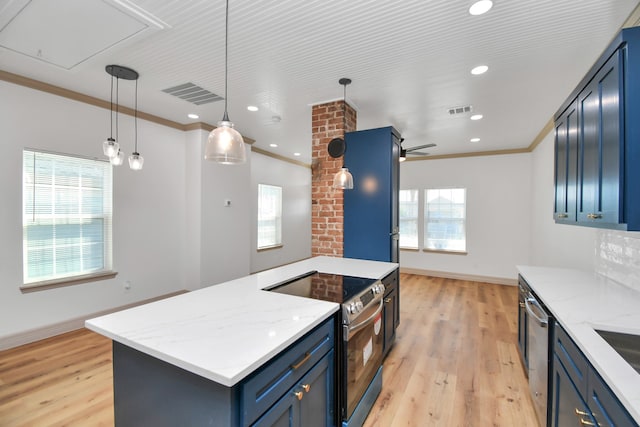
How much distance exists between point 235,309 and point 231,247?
3.63 meters

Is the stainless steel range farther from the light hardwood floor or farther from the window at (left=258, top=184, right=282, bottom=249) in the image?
the window at (left=258, top=184, right=282, bottom=249)

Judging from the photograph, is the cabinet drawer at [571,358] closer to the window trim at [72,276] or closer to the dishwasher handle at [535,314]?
the dishwasher handle at [535,314]

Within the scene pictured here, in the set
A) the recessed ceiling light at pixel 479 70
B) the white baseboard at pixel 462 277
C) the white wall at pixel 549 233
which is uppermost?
the recessed ceiling light at pixel 479 70

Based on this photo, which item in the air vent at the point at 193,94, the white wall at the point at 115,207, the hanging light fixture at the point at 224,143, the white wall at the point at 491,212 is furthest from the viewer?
the white wall at the point at 491,212

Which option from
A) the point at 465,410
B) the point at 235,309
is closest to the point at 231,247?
the point at 235,309

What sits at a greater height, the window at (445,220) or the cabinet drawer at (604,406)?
the window at (445,220)

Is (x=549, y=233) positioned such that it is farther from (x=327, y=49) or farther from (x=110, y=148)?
(x=110, y=148)

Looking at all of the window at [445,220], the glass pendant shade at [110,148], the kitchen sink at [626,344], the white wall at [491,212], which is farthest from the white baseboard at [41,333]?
the white wall at [491,212]

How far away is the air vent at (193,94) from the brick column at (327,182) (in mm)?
1248

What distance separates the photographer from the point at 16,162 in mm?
2889

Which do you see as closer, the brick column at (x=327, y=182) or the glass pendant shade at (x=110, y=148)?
the glass pendant shade at (x=110, y=148)

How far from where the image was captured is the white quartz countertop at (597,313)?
998mm

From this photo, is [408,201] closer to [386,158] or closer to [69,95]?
[386,158]

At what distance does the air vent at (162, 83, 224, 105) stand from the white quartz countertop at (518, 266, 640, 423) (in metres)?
3.67
